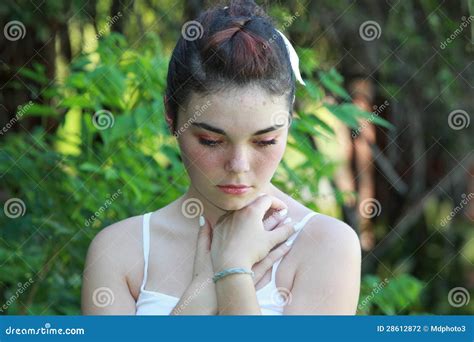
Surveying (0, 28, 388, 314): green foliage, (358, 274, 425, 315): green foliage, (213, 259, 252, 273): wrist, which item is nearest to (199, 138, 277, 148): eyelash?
(213, 259, 252, 273): wrist

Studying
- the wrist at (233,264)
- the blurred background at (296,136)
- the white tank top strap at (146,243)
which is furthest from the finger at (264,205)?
the blurred background at (296,136)

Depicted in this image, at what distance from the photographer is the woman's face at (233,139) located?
6.05 ft

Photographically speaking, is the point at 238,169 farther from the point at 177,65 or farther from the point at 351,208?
the point at 351,208

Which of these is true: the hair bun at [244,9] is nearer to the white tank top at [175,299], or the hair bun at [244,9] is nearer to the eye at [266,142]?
the eye at [266,142]

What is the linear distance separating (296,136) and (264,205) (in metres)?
0.86

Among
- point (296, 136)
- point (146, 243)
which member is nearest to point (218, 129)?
point (146, 243)

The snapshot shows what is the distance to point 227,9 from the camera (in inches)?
76.9

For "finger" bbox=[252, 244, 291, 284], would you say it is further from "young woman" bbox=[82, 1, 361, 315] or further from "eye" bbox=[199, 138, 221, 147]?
"eye" bbox=[199, 138, 221, 147]

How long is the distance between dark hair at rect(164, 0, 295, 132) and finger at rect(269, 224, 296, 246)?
0.83 feet

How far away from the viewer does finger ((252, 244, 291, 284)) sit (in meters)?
1.92

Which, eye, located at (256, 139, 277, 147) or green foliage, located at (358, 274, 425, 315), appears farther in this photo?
green foliage, located at (358, 274, 425, 315)

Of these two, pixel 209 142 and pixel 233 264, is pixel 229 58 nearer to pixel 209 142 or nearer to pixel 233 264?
pixel 209 142

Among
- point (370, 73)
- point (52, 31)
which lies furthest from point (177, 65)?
point (370, 73)

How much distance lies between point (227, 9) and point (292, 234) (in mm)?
503
